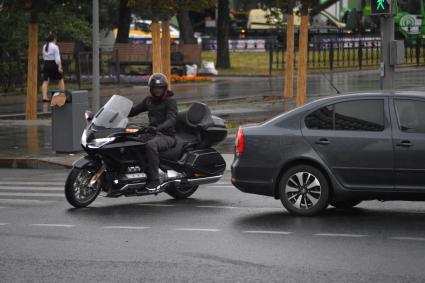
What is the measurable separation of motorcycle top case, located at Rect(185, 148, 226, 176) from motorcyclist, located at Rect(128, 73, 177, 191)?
33cm

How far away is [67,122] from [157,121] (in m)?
6.00

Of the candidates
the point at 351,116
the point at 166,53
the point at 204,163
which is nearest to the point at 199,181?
the point at 204,163

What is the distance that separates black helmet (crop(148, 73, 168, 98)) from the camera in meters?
13.5

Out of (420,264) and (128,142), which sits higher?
(128,142)

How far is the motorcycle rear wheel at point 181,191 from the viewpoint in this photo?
13.8 m

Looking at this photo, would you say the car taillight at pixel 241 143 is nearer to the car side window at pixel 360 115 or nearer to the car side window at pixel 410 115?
the car side window at pixel 360 115

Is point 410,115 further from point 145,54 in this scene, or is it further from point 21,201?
point 145,54

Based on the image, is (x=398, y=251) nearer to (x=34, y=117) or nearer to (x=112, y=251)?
(x=112, y=251)

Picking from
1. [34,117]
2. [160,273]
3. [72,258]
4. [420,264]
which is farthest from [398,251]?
[34,117]

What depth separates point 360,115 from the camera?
1181 centimetres

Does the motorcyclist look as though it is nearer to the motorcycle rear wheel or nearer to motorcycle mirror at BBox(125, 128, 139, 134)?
motorcycle mirror at BBox(125, 128, 139, 134)

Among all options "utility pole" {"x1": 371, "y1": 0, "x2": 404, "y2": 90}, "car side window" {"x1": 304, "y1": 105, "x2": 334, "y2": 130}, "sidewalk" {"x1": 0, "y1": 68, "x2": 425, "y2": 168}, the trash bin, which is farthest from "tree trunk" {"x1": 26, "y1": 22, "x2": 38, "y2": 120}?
"car side window" {"x1": 304, "y1": 105, "x2": 334, "y2": 130}

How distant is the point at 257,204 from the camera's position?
13273 mm

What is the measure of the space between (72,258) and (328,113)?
12.3ft
